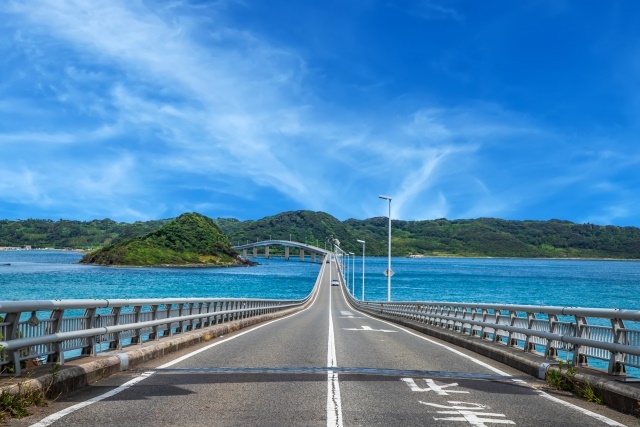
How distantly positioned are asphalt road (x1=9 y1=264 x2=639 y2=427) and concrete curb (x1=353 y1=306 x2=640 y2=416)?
209mm

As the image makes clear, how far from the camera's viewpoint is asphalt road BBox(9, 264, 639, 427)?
741 cm

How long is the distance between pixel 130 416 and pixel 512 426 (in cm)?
423

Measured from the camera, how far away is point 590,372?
10.1 meters

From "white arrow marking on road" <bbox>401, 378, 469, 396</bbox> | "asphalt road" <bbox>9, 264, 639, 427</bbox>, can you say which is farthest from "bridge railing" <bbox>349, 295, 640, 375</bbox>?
"white arrow marking on road" <bbox>401, 378, 469, 396</bbox>

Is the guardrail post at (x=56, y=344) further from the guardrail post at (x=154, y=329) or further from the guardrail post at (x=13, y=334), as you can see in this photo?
the guardrail post at (x=154, y=329)

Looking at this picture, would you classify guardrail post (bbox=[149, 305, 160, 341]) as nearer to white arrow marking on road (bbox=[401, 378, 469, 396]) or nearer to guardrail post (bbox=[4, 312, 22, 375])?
white arrow marking on road (bbox=[401, 378, 469, 396])

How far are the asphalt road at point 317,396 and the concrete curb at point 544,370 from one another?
0.69 ft

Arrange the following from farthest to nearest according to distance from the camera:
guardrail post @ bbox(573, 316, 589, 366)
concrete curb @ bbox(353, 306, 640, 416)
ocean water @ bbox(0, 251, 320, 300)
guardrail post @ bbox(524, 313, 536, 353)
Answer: ocean water @ bbox(0, 251, 320, 300) → guardrail post @ bbox(524, 313, 536, 353) → guardrail post @ bbox(573, 316, 589, 366) → concrete curb @ bbox(353, 306, 640, 416)

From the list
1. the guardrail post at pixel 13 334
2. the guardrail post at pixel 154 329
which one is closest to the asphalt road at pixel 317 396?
the guardrail post at pixel 13 334

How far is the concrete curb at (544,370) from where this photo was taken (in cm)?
831

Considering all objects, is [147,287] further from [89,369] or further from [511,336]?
[89,369]

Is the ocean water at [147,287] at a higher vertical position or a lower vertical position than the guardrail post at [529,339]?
lower

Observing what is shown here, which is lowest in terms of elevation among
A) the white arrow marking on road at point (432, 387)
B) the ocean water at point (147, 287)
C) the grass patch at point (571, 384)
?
the ocean water at point (147, 287)

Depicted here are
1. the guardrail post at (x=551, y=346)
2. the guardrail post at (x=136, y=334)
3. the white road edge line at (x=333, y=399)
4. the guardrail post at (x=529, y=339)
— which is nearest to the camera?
the white road edge line at (x=333, y=399)
